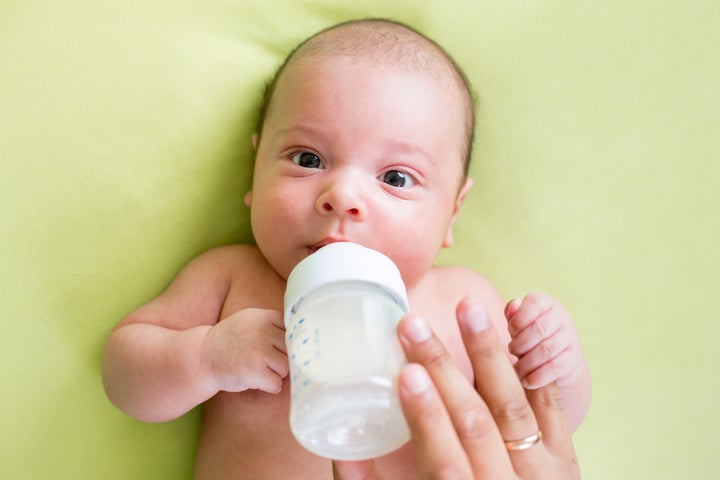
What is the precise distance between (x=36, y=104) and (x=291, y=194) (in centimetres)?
56

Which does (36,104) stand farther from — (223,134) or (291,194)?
(291,194)

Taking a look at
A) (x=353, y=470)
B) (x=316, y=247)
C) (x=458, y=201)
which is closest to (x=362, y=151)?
(x=316, y=247)

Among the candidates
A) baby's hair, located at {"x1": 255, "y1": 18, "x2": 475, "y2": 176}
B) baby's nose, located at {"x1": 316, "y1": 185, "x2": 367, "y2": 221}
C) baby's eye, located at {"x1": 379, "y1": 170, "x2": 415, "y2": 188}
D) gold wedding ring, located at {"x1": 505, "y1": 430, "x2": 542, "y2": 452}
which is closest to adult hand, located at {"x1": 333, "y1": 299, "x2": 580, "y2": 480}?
gold wedding ring, located at {"x1": 505, "y1": 430, "x2": 542, "y2": 452}

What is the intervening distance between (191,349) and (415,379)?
513 millimetres

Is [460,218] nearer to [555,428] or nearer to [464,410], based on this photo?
[555,428]

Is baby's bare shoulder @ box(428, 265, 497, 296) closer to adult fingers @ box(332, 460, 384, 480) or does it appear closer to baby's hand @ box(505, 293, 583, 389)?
baby's hand @ box(505, 293, 583, 389)

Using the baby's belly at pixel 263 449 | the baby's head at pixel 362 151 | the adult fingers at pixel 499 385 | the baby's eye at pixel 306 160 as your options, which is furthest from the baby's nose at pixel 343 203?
the baby's belly at pixel 263 449

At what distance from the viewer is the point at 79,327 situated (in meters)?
1.36

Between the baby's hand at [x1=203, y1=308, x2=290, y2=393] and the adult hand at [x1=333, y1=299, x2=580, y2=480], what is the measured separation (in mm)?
181

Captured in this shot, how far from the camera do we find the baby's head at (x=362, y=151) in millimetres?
1150

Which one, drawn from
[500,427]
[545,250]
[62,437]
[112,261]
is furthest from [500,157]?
[62,437]

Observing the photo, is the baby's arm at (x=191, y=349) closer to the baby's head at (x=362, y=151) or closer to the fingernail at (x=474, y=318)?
the baby's head at (x=362, y=151)

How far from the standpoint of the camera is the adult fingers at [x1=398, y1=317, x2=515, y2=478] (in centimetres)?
89

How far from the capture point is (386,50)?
50.4 inches
